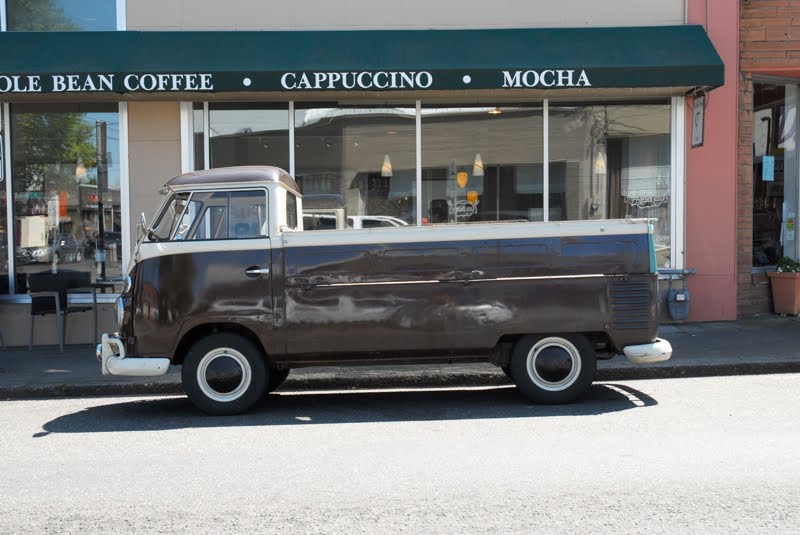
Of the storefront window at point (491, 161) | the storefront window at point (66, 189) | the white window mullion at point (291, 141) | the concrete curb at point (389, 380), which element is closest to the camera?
the concrete curb at point (389, 380)

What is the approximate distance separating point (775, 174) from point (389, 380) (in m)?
8.46

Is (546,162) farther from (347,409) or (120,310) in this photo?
(120,310)

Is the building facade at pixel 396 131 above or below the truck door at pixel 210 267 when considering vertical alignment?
above

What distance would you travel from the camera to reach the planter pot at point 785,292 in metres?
12.1

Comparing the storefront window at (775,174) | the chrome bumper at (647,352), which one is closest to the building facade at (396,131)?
the storefront window at (775,174)

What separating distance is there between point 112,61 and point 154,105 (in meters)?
1.13

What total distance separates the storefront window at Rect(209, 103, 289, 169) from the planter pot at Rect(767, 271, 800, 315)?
8284mm

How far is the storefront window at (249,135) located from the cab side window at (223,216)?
464 centimetres

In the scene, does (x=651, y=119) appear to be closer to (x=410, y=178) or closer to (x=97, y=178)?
(x=410, y=178)

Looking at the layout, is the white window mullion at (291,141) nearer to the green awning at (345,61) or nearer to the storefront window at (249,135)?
the storefront window at (249,135)

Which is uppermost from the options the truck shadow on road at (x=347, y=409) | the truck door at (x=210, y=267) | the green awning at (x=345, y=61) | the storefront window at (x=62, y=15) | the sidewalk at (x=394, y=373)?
the storefront window at (x=62, y=15)

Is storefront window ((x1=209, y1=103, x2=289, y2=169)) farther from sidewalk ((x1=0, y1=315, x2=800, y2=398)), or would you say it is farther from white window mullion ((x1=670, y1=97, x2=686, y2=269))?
white window mullion ((x1=670, y1=97, x2=686, y2=269))

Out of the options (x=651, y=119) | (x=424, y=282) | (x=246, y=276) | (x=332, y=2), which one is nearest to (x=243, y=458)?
(x=246, y=276)

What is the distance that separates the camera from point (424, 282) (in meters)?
7.14
